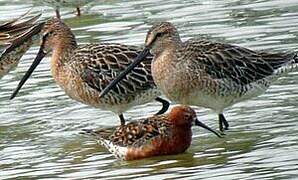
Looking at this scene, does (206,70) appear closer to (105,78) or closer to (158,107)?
(105,78)

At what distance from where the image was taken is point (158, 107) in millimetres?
13312

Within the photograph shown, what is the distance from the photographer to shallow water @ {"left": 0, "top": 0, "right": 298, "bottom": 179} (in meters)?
10.6

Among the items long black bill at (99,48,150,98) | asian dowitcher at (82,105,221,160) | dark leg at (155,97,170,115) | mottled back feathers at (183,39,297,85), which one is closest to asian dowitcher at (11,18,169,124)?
dark leg at (155,97,170,115)

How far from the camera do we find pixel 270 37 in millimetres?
15281

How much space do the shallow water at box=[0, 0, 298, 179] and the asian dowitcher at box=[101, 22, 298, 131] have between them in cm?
30

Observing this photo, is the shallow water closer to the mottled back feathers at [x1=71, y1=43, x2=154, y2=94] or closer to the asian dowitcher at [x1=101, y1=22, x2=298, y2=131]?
the asian dowitcher at [x1=101, y1=22, x2=298, y2=131]

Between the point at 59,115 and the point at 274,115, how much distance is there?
2.29 m

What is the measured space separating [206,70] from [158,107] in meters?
1.52

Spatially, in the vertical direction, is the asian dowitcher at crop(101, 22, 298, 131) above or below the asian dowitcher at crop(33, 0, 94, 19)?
above

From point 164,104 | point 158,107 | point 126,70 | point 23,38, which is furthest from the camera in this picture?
point 23,38

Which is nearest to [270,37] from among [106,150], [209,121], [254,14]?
[254,14]

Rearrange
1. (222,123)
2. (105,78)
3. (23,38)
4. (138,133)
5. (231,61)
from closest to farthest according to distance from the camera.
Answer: (138,133)
(222,123)
(231,61)
(105,78)
(23,38)

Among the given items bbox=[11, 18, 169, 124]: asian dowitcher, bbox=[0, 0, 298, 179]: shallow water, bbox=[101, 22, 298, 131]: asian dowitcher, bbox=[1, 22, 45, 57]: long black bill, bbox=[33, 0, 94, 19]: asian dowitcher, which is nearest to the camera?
bbox=[0, 0, 298, 179]: shallow water

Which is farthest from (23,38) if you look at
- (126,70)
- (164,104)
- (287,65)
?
(287,65)
